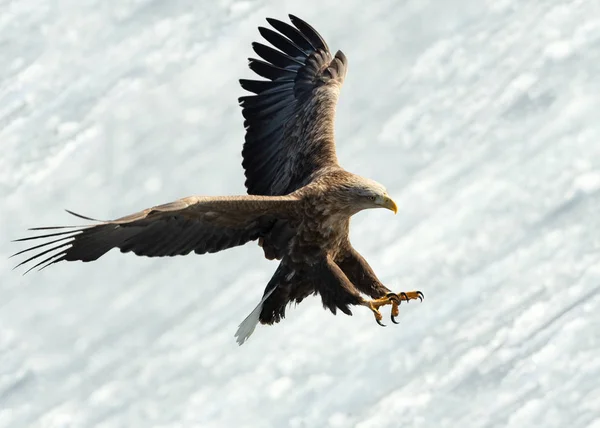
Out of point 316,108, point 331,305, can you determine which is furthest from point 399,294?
point 316,108

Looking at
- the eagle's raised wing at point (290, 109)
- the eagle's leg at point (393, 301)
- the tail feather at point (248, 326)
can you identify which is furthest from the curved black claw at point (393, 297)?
the eagle's raised wing at point (290, 109)

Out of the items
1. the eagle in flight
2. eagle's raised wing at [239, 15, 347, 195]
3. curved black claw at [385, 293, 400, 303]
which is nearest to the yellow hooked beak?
the eagle in flight

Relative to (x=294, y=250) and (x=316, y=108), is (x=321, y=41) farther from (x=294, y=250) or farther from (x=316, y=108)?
(x=294, y=250)

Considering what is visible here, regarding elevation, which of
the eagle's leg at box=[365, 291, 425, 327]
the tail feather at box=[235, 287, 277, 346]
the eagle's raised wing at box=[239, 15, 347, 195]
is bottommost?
the eagle's leg at box=[365, 291, 425, 327]

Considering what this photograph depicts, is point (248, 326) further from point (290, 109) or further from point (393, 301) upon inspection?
point (290, 109)

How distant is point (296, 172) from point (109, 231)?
97.2 inches

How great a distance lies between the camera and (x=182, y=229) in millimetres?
9742

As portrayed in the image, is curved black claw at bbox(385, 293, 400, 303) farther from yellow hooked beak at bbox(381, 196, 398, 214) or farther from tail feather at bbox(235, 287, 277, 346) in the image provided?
tail feather at bbox(235, 287, 277, 346)

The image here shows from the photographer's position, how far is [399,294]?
31.5 feet

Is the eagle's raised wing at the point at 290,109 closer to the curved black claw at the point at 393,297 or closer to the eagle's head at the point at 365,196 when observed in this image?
the eagle's head at the point at 365,196

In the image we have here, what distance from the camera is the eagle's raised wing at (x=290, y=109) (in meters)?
11.2

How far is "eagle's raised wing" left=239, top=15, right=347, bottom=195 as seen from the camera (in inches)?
442

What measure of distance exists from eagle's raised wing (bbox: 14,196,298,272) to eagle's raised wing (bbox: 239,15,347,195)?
0.92m

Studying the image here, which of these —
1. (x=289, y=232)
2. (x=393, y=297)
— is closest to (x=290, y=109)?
(x=289, y=232)
